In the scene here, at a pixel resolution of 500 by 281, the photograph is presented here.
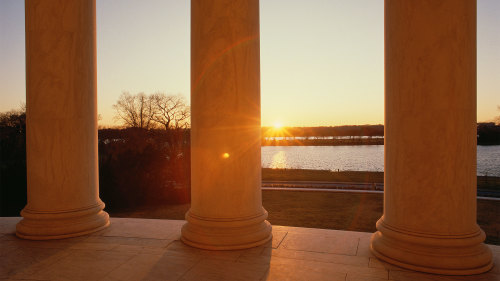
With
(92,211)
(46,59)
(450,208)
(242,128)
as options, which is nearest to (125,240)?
(92,211)

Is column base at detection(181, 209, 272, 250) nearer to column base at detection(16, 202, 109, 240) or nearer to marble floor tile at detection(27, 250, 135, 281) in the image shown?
marble floor tile at detection(27, 250, 135, 281)

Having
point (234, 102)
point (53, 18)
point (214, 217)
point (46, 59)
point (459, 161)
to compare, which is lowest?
point (214, 217)

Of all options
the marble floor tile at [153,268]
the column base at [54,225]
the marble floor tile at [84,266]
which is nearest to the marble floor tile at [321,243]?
the marble floor tile at [153,268]

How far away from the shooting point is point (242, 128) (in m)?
85.3

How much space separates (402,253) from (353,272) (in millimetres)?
11055

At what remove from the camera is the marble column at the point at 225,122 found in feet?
274

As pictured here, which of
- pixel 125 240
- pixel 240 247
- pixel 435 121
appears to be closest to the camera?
pixel 435 121

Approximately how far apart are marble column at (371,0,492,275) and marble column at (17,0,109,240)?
268ft

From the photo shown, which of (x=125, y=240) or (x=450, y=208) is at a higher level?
(x=450, y=208)

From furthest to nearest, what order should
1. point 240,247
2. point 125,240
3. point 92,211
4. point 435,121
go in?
point 92,211, point 125,240, point 240,247, point 435,121

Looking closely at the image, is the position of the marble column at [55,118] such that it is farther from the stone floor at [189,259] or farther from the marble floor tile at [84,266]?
Answer: the marble floor tile at [84,266]

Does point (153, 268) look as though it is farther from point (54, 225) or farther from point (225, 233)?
point (54, 225)

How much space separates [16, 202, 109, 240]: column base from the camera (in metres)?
93.4

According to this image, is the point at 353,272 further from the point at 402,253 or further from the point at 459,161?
the point at 459,161
